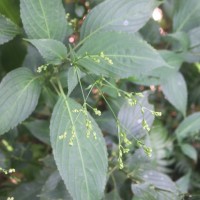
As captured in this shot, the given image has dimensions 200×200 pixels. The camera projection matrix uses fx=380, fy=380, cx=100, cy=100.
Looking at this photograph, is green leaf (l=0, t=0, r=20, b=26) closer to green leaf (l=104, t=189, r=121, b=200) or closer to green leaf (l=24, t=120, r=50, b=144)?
green leaf (l=24, t=120, r=50, b=144)

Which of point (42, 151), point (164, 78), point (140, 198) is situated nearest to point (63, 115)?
point (140, 198)

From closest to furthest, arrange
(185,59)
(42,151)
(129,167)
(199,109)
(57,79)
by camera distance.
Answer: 1. (57,79)
2. (129,167)
3. (185,59)
4. (42,151)
5. (199,109)

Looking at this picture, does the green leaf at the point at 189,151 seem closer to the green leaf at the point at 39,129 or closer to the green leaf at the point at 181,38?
the green leaf at the point at 181,38

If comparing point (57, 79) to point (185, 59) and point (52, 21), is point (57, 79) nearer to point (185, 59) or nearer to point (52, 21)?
point (52, 21)

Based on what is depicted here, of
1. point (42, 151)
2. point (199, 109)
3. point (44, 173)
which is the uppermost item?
point (44, 173)

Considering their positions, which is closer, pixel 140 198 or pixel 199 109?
pixel 140 198

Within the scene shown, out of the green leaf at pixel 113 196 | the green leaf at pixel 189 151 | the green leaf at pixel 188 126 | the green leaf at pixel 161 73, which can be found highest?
the green leaf at pixel 161 73

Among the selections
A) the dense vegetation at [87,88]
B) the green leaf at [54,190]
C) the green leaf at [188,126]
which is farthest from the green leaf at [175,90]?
Result: the green leaf at [54,190]

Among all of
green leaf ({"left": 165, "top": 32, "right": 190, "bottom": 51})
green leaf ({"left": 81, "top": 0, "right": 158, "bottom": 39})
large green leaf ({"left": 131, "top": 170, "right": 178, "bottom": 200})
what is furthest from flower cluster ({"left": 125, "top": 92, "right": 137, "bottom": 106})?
green leaf ({"left": 165, "top": 32, "right": 190, "bottom": 51})
